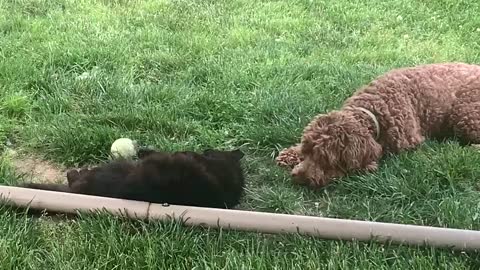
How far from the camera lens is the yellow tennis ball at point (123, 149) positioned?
4.30 meters

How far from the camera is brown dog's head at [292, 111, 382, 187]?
13.6ft

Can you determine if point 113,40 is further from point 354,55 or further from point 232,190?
point 232,190

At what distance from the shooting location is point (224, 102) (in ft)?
16.9

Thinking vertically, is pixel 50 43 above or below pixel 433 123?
below

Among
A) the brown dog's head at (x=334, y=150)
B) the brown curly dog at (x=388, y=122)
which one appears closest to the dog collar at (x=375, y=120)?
the brown curly dog at (x=388, y=122)

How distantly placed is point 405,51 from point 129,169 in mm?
3794

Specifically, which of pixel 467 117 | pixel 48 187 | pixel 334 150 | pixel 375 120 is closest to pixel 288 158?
pixel 334 150

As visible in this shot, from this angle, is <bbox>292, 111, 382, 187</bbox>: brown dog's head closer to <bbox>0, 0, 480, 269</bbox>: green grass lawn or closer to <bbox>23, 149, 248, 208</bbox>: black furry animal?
<bbox>0, 0, 480, 269</bbox>: green grass lawn

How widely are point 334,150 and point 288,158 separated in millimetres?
336

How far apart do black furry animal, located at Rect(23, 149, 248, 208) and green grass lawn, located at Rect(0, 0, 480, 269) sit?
0.58ft

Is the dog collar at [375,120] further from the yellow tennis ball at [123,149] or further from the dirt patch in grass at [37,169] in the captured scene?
the dirt patch in grass at [37,169]

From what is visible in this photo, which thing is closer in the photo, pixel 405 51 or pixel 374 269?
pixel 374 269

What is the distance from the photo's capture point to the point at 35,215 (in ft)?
11.6

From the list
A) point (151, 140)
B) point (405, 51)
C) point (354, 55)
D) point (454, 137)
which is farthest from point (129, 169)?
point (405, 51)
